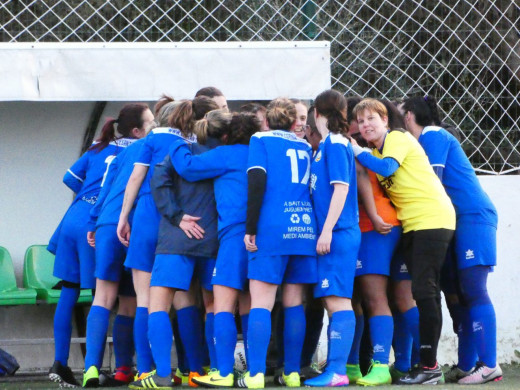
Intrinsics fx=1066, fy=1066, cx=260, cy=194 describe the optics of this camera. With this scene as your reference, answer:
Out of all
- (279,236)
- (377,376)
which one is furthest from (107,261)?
(377,376)

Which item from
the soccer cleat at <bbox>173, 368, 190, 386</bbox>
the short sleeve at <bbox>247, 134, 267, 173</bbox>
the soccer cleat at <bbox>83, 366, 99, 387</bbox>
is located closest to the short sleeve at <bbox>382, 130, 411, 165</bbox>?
the short sleeve at <bbox>247, 134, 267, 173</bbox>

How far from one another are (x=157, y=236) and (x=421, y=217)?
4.39 feet

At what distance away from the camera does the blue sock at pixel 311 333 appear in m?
5.79

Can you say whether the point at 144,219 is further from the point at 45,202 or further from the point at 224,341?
the point at 45,202

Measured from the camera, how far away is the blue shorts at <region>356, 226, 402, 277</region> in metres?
5.47

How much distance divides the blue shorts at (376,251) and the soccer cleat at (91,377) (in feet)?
4.80

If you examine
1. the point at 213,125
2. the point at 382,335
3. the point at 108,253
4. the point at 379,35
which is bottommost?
the point at 382,335

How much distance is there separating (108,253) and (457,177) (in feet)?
6.22

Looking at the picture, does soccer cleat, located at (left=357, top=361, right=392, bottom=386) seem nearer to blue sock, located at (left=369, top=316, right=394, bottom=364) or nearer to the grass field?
blue sock, located at (left=369, top=316, right=394, bottom=364)

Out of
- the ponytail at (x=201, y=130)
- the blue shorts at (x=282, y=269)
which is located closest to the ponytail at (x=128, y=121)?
the ponytail at (x=201, y=130)

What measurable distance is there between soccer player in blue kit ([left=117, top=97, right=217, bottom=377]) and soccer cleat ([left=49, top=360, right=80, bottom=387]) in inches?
21.5

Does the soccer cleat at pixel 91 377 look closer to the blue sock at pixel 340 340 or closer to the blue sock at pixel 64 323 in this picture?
the blue sock at pixel 64 323

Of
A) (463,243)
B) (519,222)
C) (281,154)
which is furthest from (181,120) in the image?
(519,222)

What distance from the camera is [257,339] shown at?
16.9 ft
